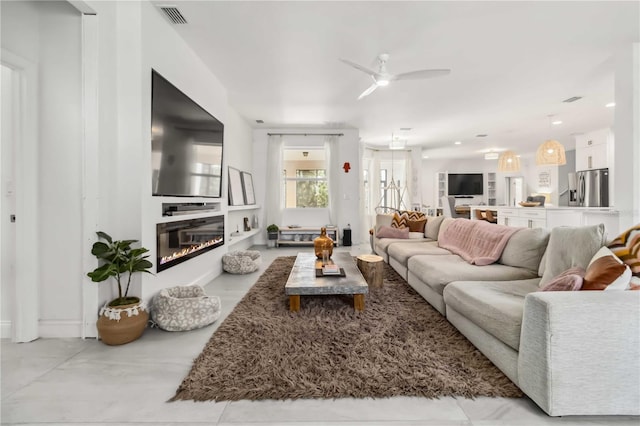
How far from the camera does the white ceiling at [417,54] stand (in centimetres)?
260

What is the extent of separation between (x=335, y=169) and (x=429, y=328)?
4.90 meters

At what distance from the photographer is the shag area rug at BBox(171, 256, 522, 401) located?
1539mm

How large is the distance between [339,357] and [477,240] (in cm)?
224

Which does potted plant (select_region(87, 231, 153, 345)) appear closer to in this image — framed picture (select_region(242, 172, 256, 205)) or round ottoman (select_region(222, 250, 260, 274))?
round ottoman (select_region(222, 250, 260, 274))

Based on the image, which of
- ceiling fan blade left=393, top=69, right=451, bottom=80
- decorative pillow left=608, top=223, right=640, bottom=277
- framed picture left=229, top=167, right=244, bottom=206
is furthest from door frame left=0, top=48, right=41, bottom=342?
decorative pillow left=608, top=223, right=640, bottom=277

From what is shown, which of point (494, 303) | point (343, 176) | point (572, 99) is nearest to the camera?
point (494, 303)

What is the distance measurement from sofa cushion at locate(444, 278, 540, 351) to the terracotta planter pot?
237cm

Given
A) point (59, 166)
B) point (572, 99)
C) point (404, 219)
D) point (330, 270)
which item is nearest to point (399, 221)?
point (404, 219)

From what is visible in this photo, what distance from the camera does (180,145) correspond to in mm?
2906

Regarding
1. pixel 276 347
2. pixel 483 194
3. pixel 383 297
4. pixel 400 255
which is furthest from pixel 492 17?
pixel 483 194

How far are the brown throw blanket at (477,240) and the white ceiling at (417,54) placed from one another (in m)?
2.01

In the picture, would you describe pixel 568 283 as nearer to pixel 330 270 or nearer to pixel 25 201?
pixel 330 270

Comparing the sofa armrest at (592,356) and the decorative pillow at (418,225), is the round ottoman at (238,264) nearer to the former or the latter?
the decorative pillow at (418,225)

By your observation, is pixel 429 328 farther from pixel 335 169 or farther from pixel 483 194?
pixel 483 194
